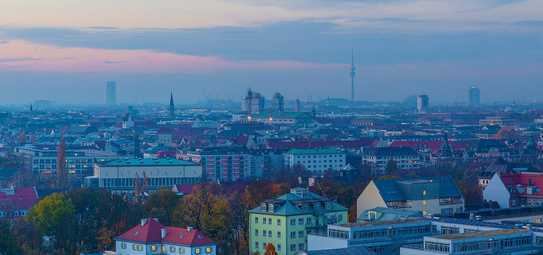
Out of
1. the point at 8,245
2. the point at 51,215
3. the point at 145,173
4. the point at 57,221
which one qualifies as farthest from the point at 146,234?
the point at 145,173

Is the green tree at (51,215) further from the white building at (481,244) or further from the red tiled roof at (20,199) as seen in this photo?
the white building at (481,244)

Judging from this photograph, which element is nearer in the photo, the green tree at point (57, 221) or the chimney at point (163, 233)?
the chimney at point (163, 233)

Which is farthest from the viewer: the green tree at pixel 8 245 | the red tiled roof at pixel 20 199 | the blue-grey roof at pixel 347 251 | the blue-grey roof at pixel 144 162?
the blue-grey roof at pixel 144 162

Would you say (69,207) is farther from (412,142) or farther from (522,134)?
(522,134)

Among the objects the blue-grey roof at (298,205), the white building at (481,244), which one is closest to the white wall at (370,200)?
the blue-grey roof at (298,205)

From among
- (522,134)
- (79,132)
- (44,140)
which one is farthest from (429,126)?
(44,140)

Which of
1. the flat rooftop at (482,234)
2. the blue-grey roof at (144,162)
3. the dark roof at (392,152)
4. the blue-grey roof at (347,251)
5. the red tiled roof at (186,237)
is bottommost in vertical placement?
the red tiled roof at (186,237)
